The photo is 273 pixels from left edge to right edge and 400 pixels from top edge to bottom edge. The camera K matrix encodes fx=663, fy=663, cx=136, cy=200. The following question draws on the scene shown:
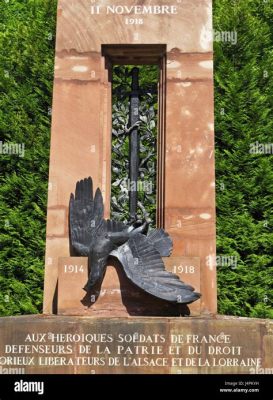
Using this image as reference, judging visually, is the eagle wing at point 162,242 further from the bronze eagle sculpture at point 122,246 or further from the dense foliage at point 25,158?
the dense foliage at point 25,158

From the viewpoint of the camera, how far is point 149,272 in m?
6.01

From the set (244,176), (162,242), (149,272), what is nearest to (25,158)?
(244,176)

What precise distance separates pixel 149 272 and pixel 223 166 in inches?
169

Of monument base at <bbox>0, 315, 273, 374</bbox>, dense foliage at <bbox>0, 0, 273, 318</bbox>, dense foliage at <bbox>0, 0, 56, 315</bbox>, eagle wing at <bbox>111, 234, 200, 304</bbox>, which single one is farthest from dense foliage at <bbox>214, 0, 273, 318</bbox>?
monument base at <bbox>0, 315, 273, 374</bbox>

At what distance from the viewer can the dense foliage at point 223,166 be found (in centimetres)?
971

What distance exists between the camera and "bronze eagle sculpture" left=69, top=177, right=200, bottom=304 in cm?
590

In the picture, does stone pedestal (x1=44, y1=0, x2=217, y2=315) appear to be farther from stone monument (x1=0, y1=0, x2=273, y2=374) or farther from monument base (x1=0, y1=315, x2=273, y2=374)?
monument base (x1=0, y1=315, x2=273, y2=374)

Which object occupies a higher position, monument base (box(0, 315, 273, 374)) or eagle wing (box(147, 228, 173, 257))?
eagle wing (box(147, 228, 173, 257))

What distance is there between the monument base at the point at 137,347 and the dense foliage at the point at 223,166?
168 inches

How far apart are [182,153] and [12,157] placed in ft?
14.1

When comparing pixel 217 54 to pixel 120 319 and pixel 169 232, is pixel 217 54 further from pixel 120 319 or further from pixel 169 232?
pixel 120 319

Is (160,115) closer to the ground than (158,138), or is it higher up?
higher up

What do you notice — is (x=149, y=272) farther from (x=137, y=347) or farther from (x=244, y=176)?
(x=244, y=176)

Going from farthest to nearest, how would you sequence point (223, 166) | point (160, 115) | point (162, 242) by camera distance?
point (223, 166) → point (160, 115) → point (162, 242)
